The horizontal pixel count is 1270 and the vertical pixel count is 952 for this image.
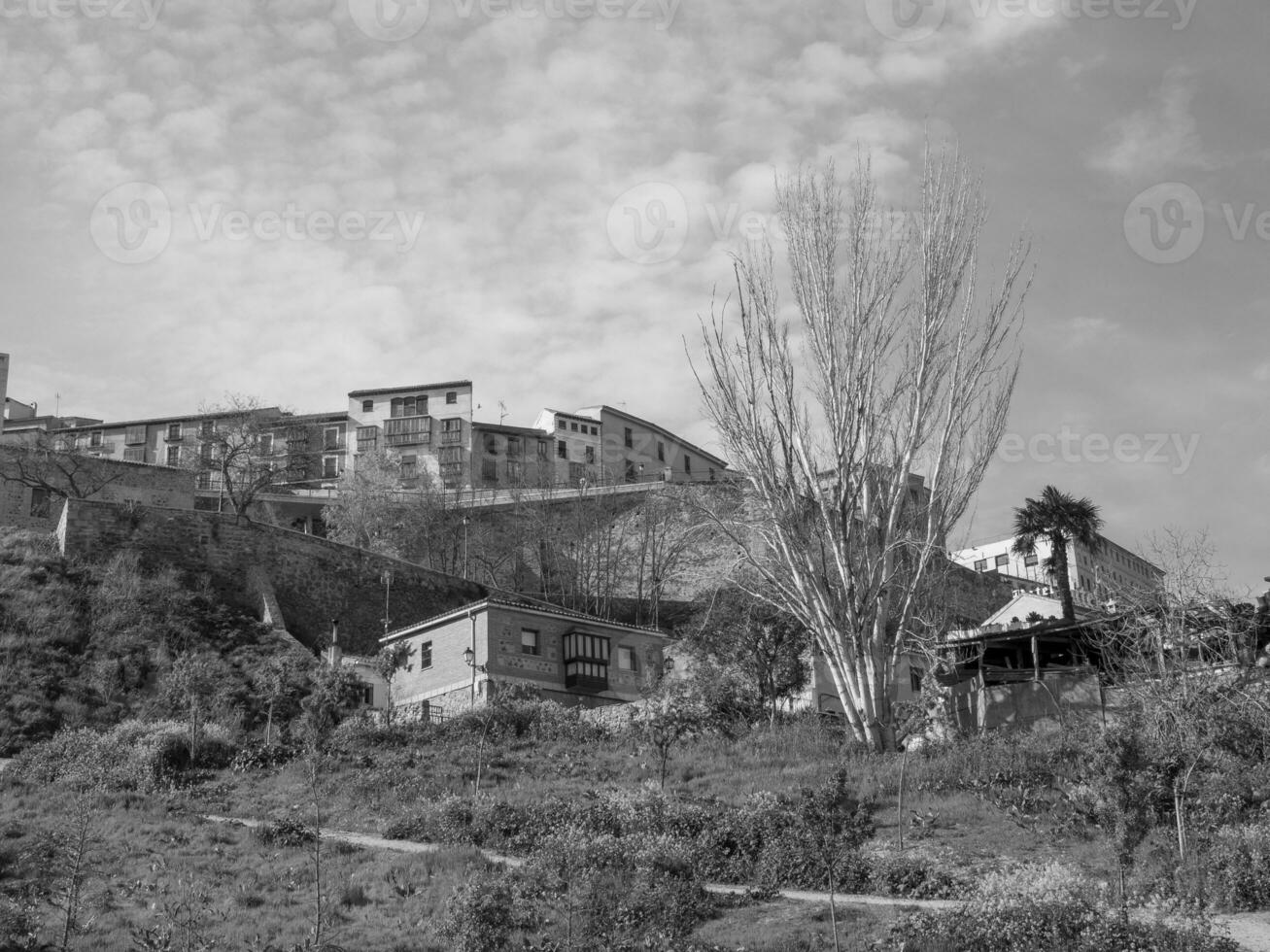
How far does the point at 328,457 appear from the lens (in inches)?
3460

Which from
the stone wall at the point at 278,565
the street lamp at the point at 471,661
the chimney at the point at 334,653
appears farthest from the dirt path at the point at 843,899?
the stone wall at the point at 278,565

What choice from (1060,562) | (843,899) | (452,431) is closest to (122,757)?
(843,899)

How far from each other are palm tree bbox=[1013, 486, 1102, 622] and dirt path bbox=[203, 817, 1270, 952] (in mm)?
32873

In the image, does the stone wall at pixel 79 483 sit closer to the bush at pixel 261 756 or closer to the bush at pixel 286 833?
the bush at pixel 261 756

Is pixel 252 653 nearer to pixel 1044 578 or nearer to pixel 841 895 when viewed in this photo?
pixel 841 895

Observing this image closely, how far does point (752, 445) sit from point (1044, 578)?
2909 inches

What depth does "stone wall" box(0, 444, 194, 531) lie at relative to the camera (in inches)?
2263

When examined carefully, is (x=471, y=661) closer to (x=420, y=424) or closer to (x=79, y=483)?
(x=79, y=483)

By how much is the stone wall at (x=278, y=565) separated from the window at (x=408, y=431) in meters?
34.0

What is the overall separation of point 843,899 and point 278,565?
35.2 m

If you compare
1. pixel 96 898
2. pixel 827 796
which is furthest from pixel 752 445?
pixel 96 898

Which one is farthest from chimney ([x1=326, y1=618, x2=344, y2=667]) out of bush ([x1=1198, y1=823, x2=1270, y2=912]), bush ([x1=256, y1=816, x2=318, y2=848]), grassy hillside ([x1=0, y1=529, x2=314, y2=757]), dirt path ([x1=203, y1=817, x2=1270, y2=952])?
bush ([x1=1198, y1=823, x2=1270, y2=912])

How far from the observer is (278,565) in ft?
164

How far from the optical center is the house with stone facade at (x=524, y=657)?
39.6m
